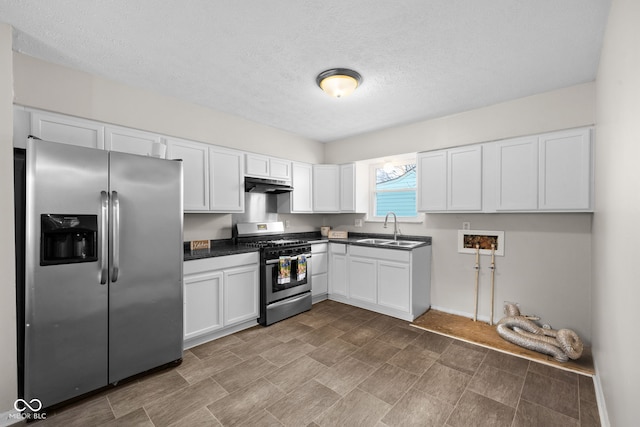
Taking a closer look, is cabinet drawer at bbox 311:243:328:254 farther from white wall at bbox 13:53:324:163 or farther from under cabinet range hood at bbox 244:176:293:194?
white wall at bbox 13:53:324:163

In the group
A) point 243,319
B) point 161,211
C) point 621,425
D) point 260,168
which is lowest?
point 243,319

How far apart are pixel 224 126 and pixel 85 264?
2218 mm

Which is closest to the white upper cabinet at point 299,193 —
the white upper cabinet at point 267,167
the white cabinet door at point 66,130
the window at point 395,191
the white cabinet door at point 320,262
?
the white upper cabinet at point 267,167

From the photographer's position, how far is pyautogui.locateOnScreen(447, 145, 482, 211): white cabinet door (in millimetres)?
3225

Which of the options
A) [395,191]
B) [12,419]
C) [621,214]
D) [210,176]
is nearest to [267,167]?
[210,176]

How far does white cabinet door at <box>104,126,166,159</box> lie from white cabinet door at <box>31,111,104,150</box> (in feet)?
0.22

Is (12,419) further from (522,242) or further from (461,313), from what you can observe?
(522,242)

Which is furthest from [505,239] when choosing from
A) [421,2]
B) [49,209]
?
[49,209]

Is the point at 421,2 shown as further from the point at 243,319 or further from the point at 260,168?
the point at 243,319

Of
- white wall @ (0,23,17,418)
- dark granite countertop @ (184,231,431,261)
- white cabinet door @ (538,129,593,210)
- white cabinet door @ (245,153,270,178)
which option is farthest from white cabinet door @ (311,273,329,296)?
white wall @ (0,23,17,418)

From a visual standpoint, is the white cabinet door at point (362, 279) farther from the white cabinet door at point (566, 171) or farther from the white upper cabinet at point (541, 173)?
the white cabinet door at point (566, 171)

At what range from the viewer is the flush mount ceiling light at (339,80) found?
8.12ft

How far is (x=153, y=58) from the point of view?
233cm

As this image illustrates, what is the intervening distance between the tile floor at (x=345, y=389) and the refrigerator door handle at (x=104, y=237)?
0.90 meters
